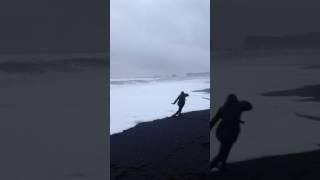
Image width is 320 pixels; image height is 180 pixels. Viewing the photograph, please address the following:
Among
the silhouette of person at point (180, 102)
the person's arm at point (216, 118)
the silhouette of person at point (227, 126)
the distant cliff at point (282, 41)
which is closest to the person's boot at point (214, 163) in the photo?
the silhouette of person at point (227, 126)

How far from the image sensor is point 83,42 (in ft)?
12.3

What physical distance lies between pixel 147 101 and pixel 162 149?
202cm

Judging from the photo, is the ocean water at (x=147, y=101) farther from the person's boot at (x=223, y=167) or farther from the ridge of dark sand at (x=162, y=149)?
the person's boot at (x=223, y=167)

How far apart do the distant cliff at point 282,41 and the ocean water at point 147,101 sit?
56.4 inches

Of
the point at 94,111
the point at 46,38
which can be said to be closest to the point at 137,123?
the point at 94,111

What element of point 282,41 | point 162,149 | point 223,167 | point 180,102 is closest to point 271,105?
point 282,41

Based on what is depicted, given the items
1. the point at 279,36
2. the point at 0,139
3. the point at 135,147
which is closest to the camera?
the point at 0,139

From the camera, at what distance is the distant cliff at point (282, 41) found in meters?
3.95

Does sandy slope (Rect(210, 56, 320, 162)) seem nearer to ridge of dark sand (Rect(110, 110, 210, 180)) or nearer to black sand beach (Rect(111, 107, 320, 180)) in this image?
black sand beach (Rect(111, 107, 320, 180))

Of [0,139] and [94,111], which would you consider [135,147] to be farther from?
[0,139]

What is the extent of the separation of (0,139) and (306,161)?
2985 mm

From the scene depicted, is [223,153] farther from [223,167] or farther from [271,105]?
[271,105]

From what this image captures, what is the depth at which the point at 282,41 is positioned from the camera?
13.0 feet

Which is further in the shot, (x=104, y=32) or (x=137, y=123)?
(x=137, y=123)
